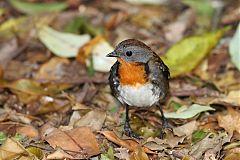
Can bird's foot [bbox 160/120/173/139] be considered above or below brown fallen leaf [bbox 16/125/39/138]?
above

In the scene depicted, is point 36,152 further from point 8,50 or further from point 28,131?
point 8,50

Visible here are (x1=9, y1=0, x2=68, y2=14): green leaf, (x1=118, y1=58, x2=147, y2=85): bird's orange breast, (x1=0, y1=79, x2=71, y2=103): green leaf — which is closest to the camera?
(x1=118, y1=58, x2=147, y2=85): bird's orange breast

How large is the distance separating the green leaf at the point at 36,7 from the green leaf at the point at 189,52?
1486 mm

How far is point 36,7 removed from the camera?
23.4ft

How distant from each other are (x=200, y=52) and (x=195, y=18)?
36.6 inches

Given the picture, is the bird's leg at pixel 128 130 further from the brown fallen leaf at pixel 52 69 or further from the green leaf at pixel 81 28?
the green leaf at pixel 81 28

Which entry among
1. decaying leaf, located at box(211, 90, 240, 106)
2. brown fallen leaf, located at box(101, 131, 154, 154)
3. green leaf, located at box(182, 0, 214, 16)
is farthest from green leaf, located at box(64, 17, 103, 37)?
brown fallen leaf, located at box(101, 131, 154, 154)

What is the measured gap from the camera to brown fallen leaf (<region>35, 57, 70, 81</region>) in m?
6.24

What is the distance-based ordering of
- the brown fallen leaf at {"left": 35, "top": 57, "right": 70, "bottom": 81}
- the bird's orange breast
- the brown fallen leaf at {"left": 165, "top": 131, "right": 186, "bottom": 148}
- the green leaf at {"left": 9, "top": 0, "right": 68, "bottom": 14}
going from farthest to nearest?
the green leaf at {"left": 9, "top": 0, "right": 68, "bottom": 14}, the brown fallen leaf at {"left": 35, "top": 57, "right": 70, "bottom": 81}, the bird's orange breast, the brown fallen leaf at {"left": 165, "top": 131, "right": 186, "bottom": 148}

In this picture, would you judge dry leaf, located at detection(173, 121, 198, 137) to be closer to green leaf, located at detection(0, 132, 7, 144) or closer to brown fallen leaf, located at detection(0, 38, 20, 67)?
green leaf, located at detection(0, 132, 7, 144)

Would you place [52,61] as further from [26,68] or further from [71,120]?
[71,120]

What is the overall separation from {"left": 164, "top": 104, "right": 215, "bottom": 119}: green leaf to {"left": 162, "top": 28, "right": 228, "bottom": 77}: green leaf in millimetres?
673

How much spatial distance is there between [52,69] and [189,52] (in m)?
1.28

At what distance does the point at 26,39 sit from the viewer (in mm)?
6758
